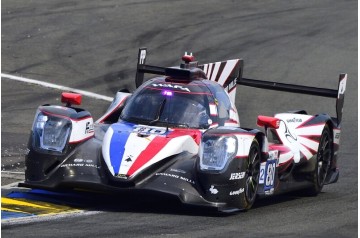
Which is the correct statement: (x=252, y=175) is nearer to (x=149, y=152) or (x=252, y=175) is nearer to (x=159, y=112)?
(x=149, y=152)

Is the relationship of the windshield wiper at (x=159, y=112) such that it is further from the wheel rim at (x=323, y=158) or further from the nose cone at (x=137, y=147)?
the wheel rim at (x=323, y=158)

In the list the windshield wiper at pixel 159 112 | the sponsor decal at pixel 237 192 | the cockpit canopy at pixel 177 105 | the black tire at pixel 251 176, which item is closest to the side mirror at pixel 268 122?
the cockpit canopy at pixel 177 105

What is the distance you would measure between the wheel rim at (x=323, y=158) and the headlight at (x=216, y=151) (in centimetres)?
253

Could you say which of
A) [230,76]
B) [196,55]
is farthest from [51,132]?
[196,55]

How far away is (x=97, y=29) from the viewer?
87.2 feet

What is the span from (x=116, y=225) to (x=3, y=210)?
1.41m

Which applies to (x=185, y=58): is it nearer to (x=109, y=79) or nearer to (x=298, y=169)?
(x=298, y=169)

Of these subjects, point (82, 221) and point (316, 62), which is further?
point (316, 62)

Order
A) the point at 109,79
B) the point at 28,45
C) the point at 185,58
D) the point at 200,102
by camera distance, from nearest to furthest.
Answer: the point at 200,102, the point at 185,58, the point at 109,79, the point at 28,45

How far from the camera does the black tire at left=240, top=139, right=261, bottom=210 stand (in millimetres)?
12117

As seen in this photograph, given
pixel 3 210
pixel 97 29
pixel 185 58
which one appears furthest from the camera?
pixel 97 29

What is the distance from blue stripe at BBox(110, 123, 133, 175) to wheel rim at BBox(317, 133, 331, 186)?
275 centimetres

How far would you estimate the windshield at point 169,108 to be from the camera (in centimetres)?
1298

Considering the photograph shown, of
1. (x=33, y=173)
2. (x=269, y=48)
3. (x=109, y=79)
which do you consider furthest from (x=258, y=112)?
(x=33, y=173)
